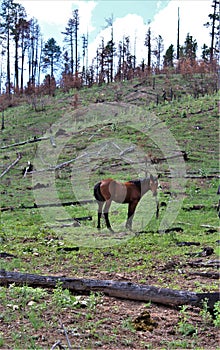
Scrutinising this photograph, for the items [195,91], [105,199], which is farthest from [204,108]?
[105,199]

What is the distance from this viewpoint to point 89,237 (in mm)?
9969

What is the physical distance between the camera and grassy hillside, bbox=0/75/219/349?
4.80m

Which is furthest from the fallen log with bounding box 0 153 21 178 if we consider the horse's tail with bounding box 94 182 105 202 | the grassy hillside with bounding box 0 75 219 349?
the horse's tail with bounding box 94 182 105 202

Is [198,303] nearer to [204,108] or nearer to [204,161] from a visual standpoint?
[204,161]

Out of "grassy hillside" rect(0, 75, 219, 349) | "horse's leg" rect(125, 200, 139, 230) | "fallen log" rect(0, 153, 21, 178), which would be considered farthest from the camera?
"fallen log" rect(0, 153, 21, 178)

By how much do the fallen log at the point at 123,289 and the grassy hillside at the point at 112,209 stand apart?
135 millimetres

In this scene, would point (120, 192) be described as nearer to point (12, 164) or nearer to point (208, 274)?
point (208, 274)

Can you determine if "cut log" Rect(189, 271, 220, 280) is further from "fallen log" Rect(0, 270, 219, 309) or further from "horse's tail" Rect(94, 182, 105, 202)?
"horse's tail" Rect(94, 182, 105, 202)

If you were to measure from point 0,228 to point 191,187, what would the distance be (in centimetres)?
760

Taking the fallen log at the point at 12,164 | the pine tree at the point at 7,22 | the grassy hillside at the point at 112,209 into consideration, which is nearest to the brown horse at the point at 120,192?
the grassy hillside at the point at 112,209

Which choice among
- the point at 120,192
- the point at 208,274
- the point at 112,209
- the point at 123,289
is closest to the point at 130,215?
the point at 120,192

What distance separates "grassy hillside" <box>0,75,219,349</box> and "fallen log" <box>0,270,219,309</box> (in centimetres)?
14

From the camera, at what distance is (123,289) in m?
5.42

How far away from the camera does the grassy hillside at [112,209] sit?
4797 millimetres
